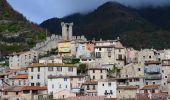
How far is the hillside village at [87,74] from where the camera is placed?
3435 inches

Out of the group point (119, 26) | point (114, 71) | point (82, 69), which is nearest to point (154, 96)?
point (114, 71)

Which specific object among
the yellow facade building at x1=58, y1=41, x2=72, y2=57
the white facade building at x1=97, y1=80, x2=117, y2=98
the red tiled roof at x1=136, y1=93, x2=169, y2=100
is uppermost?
the yellow facade building at x1=58, y1=41, x2=72, y2=57

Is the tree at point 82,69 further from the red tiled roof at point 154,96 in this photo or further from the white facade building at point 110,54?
the red tiled roof at point 154,96

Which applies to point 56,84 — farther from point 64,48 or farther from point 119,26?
point 119,26

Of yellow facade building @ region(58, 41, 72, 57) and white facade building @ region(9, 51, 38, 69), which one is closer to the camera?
white facade building @ region(9, 51, 38, 69)

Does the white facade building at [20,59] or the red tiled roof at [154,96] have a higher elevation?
the white facade building at [20,59]

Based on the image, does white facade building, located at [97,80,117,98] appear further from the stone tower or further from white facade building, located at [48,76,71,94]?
the stone tower

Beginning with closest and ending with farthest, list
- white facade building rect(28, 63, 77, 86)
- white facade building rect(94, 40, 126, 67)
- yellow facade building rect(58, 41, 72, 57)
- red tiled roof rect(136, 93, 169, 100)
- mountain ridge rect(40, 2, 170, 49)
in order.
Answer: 1. red tiled roof rect(136, 93, 169, 100)
2. white facade building rect(28, 63, 77, 86)
3. white facade building rect(94, 40, 126, 67)
4. yellow facade building rect(58, 41, 72, 57)
5. mountain ridge rect(40, 2, 170, 49)

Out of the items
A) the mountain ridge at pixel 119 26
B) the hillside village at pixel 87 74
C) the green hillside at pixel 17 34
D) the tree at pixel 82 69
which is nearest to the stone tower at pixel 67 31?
the green hillside at pixel 17 34

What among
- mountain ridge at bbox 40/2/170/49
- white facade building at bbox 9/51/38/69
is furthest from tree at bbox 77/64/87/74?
mountain ridge at bbox 40/2/170/49

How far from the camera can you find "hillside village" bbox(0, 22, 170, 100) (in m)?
87.2

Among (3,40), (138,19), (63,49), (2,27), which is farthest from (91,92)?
(138,19)

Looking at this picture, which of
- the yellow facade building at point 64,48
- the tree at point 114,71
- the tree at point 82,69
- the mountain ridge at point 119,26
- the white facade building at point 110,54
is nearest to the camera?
the tree at point 114,71

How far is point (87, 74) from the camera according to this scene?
93.8m
